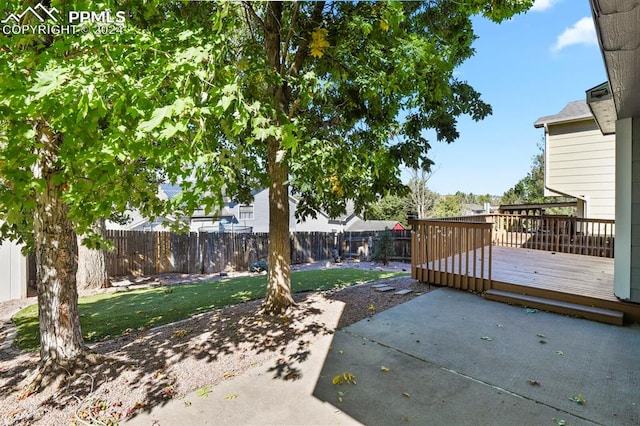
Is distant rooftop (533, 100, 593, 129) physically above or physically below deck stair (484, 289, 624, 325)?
above

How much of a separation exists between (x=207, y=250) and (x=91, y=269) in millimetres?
4113

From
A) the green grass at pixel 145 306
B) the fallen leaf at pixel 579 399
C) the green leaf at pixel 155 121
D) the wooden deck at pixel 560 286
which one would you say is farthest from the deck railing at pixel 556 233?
the green leaf at pixel 155 121

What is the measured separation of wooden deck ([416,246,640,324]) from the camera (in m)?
4.43

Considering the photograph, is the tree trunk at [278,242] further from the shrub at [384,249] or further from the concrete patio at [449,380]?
the shrub at [384,249]

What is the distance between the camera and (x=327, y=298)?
17.8ft

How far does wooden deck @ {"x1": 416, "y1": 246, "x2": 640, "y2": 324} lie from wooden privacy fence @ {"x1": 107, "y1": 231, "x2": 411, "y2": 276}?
7369mm

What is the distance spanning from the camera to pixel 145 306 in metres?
6.12

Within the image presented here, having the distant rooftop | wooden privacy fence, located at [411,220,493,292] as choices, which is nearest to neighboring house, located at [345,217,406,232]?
the distant rooftop

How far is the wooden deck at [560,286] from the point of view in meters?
4.43

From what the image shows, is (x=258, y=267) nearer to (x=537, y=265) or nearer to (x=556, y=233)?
(x=537, y=265)

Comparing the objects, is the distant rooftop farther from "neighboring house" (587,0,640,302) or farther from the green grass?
the green grass

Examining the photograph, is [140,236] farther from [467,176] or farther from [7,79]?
[467,176]

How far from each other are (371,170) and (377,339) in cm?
198

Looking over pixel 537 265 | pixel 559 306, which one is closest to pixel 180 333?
pixel 559 306
